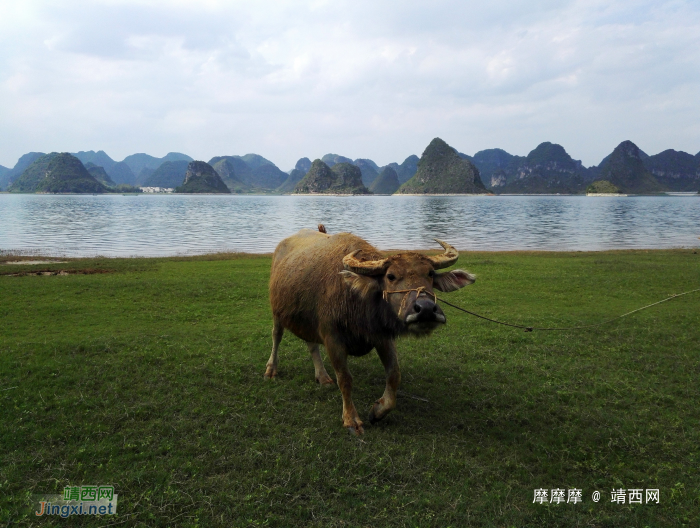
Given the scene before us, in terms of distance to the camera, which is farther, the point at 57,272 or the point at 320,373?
the point at 57,272

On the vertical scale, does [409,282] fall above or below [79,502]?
above

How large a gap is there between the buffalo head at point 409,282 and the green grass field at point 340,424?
4.81 feet

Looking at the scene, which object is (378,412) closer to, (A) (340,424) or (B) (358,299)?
(A) (340,424)

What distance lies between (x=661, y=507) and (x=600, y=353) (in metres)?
3.98

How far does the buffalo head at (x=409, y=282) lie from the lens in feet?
13.3

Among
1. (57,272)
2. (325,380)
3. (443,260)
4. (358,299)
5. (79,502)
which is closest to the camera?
(79,502)

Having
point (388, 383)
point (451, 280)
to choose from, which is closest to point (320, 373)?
point (388, 383)

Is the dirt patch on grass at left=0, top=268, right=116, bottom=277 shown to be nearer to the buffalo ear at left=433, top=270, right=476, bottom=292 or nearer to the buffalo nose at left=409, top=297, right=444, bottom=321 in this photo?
the buffalo ear at left=433, top=270, right=476, bottom=292

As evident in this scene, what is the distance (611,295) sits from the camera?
11586 millimetres

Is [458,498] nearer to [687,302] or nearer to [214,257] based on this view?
[687,302]

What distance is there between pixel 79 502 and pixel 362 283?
10.5 feet

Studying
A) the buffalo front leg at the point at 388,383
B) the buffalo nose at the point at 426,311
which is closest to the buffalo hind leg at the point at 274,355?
the buffalo front leg at the point at 388,383

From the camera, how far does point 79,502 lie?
363 centimetres

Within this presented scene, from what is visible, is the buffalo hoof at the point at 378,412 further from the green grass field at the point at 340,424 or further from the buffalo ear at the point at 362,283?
the buffalo ear at the point at 362,283
